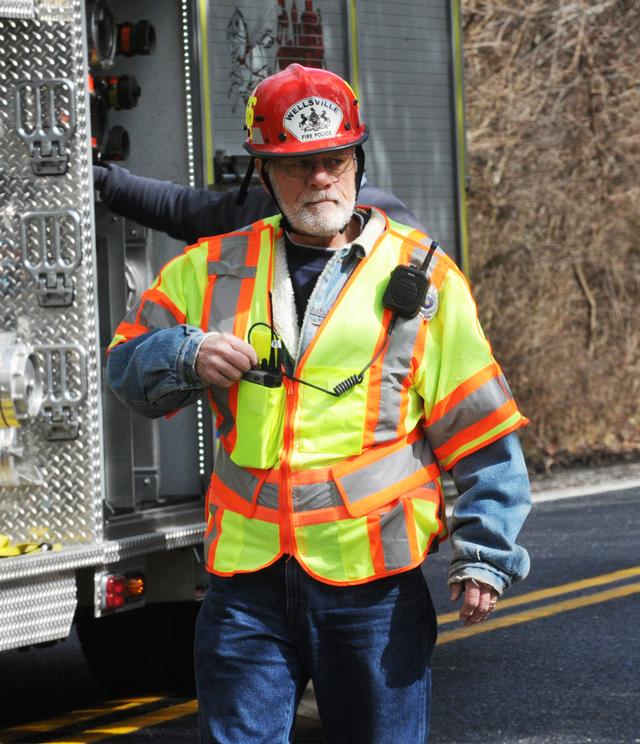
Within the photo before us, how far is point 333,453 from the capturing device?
3.68 metres

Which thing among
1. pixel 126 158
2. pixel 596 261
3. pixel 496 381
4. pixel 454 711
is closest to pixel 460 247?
pixel 126 158

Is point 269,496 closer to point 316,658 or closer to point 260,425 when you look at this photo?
point 260,425

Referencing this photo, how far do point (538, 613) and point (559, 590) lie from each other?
1.94 feet

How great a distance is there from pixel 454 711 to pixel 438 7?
3174 millimetres

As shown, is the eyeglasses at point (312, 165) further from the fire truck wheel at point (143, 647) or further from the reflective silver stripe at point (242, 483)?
the fire truck wheel at point (143, 647)

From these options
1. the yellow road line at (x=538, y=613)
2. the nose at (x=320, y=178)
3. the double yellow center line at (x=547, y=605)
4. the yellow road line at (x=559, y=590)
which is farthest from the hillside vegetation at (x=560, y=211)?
the nose at (x=320, y=178)

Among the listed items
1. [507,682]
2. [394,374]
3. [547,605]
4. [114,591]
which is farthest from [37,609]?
[547,605]

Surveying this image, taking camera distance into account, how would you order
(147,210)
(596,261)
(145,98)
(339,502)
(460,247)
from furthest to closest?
(596,261)
(460,247)
(145,98)
(147,210)
(339,502)

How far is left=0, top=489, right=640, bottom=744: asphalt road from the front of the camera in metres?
6.16

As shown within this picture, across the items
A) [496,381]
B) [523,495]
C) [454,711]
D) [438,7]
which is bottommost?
[454,711]

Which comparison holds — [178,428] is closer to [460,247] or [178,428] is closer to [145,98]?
[145,98]

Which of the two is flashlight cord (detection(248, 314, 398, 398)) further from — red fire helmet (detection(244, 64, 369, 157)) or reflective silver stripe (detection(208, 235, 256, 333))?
red fire helmet (detection(244, 64, 369, 157))

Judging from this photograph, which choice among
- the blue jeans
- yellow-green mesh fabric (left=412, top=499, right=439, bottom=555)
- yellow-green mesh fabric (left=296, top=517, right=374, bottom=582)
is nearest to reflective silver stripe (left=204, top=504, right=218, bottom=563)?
the blue jeans

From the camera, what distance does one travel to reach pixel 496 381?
3.77 m
